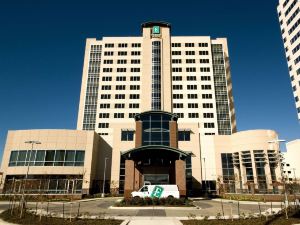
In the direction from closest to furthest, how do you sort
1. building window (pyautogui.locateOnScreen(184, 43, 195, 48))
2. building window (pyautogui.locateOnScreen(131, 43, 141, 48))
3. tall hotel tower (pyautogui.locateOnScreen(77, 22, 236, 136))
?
tall hotel tower (pyautogui.locateOnScreen(77, 22, 236, 136)), building window (pyautogui.locateOnScreen(131, 43, 141, 48)), building window (pyautogui.locateOnScreen(184, 43, 195, 48))

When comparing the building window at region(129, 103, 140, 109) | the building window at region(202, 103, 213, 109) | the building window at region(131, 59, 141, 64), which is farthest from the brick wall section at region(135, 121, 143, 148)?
the building window at region(131, 59, 141, 64)

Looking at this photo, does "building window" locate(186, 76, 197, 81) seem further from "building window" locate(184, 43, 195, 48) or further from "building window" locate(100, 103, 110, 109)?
"building window" locate(100, 103, 110, 109)

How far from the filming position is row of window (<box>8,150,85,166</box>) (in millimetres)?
48531

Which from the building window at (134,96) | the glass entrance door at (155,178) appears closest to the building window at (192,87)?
the building window at (134,96)

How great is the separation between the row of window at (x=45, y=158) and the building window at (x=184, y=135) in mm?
23184

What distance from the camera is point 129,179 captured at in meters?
38.7

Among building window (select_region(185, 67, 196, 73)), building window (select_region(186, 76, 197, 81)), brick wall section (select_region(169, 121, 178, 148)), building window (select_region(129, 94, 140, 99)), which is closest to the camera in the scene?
brick wall section (select_region(169, 121, 178, 148))

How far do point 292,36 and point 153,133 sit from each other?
189 feet

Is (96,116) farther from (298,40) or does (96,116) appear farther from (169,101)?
(298,40)

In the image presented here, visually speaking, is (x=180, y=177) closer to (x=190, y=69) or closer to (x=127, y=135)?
(x=127, y=135)

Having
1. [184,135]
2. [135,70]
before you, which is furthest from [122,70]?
[184,135]

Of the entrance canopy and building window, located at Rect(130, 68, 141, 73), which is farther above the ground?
building window, located at Rect(130, 68, 141, 73)

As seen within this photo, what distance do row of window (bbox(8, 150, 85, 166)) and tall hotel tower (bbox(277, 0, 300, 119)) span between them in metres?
63.7

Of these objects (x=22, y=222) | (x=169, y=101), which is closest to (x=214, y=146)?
(x=169, y=101)
